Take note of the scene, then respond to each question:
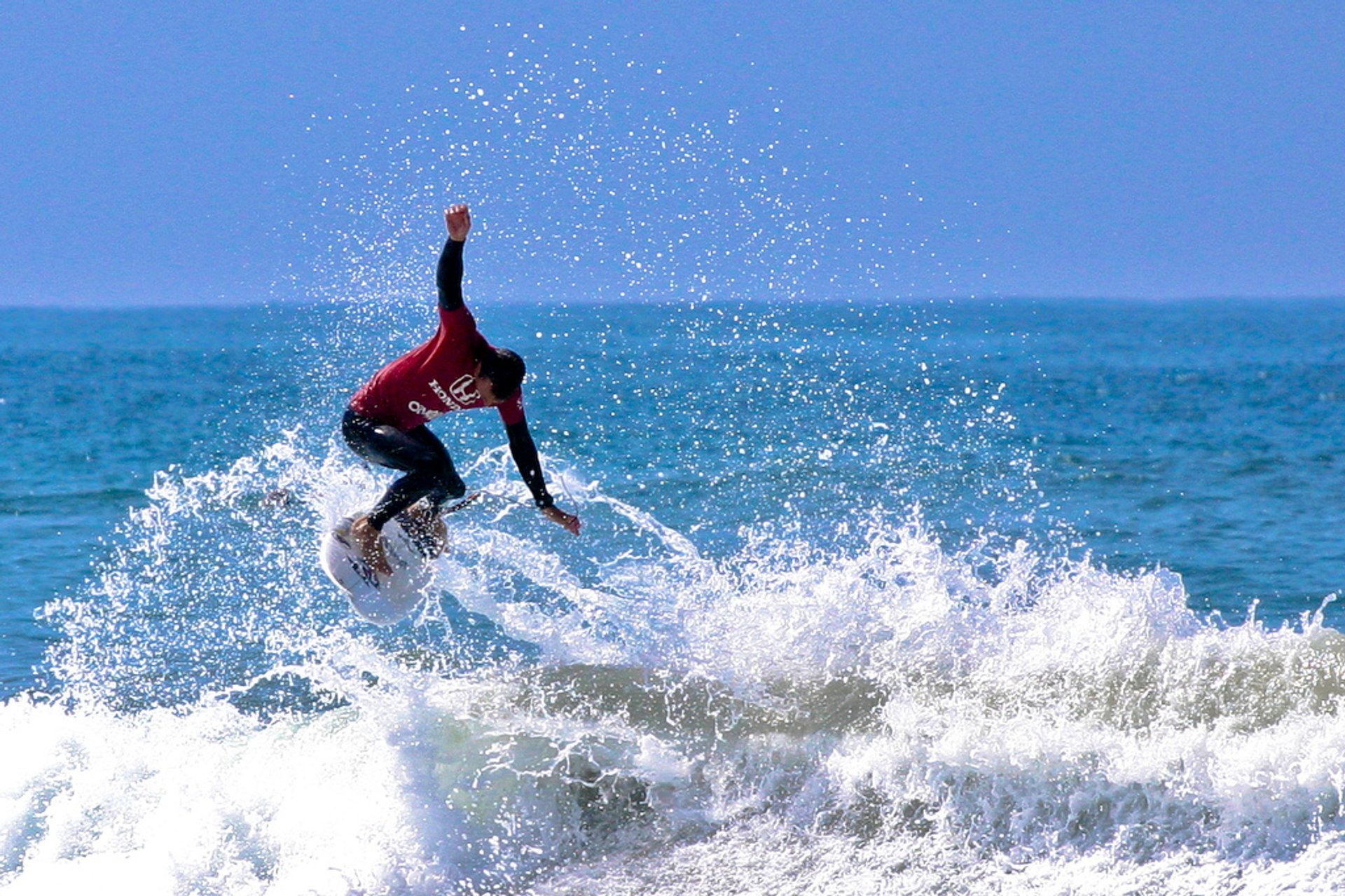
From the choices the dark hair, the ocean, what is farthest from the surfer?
the ocean

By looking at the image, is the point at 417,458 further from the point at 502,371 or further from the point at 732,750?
the point at 732,750

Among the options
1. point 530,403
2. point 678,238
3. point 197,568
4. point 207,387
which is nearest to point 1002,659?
point 197,568

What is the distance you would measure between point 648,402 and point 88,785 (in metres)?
14.5

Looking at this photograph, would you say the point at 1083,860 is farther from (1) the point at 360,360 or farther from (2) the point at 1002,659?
(1) the point at 360,360

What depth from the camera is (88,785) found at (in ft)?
21.9

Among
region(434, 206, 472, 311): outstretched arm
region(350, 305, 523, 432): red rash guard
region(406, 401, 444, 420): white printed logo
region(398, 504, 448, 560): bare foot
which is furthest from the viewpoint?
region(398, 504, 448, 560): bare foot

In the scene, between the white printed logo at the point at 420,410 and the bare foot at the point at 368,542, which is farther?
the bare foot at the point at 368,542

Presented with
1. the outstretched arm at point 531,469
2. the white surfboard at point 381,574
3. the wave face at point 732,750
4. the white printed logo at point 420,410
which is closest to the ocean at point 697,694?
the wave face at point 732,750

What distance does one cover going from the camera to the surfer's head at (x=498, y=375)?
6270 millimetres

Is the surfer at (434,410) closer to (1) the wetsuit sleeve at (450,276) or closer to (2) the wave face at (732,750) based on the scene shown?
(1) the wetsuit sleeve at (450,276)

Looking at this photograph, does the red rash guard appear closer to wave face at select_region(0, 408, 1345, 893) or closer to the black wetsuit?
the black wetsuit

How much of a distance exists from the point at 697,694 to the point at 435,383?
194 cm

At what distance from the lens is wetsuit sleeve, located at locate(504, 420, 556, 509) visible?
6613mm

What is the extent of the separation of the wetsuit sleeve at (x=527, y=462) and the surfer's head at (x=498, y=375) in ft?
0.86
